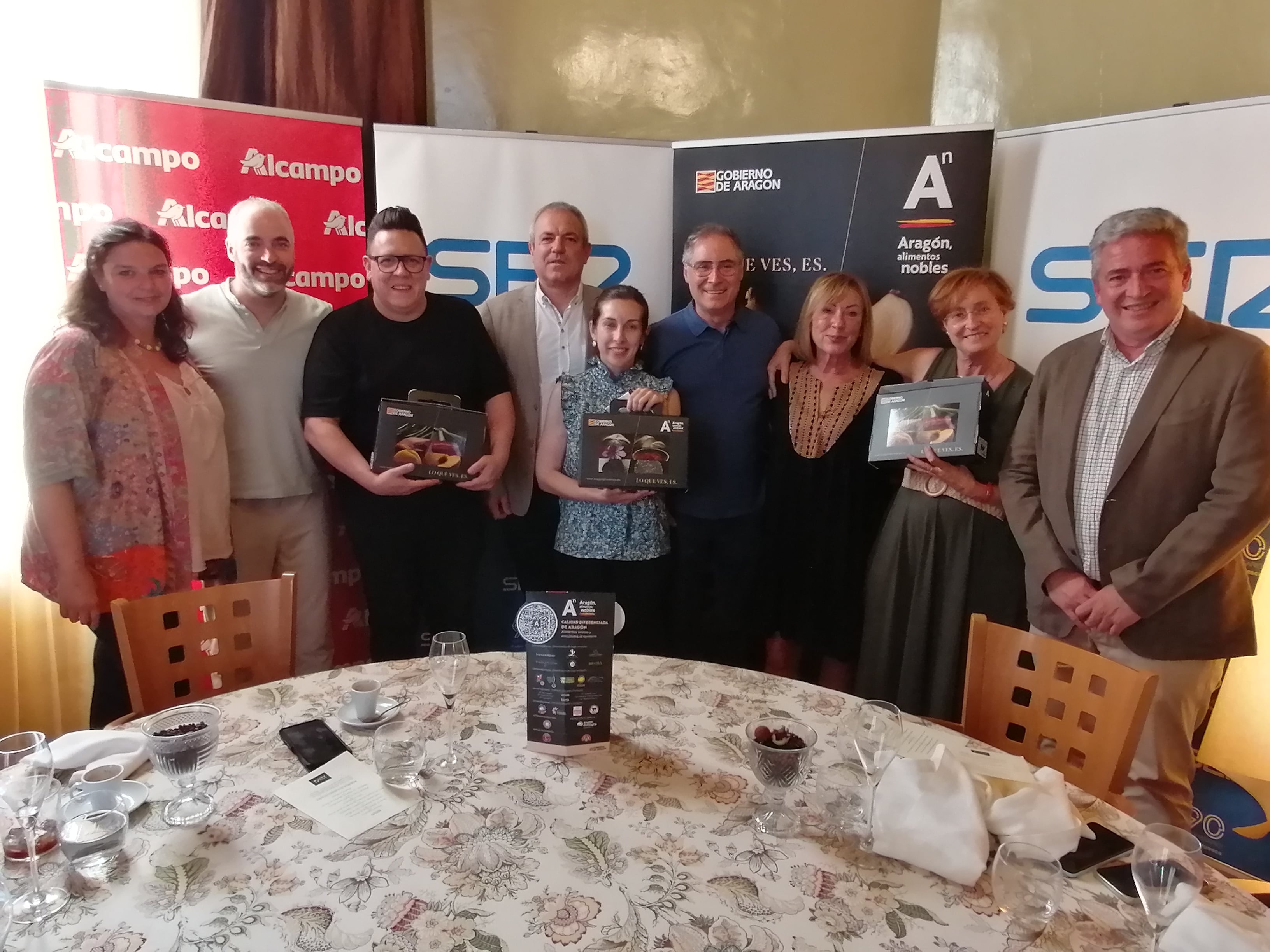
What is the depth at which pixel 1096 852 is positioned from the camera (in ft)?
3.80

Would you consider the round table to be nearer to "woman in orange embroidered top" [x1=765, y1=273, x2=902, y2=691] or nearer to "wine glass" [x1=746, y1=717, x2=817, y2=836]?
"wine glass" [x1=746, y1=717, x2=817, y2=836]

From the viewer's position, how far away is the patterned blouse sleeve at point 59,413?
2.02 meters

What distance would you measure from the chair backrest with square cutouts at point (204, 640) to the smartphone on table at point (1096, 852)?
158cm

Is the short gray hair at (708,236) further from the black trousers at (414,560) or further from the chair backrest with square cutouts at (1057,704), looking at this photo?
the chair backrest with square cutouts at (1057,704)

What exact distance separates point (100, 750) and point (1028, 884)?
4.62ft

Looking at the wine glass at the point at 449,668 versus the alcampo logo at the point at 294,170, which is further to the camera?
the alcampo logo at the point at 294,170

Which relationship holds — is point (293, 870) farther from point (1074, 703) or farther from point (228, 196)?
point (228, 196)

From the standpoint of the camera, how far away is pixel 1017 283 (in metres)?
2.74

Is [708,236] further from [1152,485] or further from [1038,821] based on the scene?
[1038,821]

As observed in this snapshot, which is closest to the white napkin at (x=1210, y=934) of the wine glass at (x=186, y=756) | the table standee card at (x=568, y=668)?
the table standee card at (x=568, y=668)

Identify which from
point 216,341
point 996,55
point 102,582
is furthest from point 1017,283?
point 102,582

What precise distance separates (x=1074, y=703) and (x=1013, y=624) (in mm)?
966

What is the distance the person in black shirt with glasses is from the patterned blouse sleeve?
57 cm

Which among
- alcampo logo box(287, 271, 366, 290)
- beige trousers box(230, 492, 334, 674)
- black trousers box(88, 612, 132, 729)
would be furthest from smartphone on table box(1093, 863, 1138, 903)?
alcampo logo box(287, 271, 366, 290)
